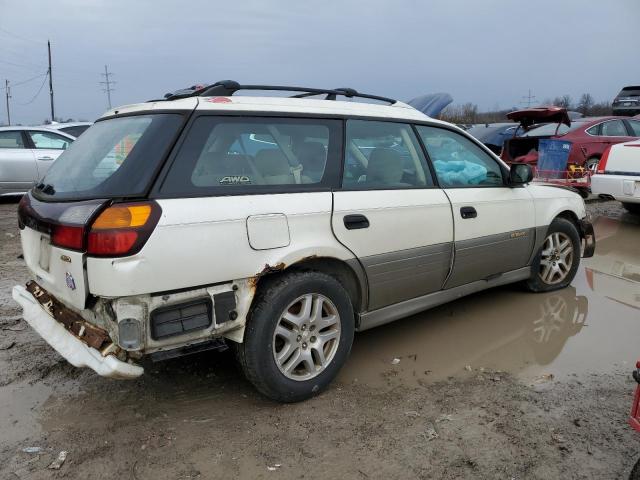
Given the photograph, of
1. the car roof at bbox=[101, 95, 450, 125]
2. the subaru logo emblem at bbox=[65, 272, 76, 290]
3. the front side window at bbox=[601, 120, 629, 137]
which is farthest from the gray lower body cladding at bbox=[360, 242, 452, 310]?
the front side window at bbox=[601, 120, 629, 137]

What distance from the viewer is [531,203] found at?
441 cm

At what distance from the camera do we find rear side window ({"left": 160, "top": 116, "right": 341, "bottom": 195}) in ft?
8.70

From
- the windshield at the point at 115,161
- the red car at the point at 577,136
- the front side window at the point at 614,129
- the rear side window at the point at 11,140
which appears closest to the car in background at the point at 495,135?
the red car at the point at 577,136

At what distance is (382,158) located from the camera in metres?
3.49

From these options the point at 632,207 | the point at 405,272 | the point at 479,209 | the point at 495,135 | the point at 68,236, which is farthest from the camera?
the point at 495,135

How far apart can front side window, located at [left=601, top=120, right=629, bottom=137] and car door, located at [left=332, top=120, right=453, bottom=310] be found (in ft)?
28.2

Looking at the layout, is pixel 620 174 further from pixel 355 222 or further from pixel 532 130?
pixel 355 222

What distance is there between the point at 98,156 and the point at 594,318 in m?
4.03

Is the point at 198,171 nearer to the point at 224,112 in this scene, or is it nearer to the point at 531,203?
the point at 224,112

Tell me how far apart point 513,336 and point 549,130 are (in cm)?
830

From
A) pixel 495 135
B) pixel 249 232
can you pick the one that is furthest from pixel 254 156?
pixel 495 135

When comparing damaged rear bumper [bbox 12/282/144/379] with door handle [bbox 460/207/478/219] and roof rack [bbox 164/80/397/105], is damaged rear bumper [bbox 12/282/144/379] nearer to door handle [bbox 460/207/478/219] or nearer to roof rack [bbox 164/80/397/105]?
roof rack [bbox 164/80/397/105]

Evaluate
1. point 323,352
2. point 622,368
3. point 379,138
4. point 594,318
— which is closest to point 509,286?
point 594,318

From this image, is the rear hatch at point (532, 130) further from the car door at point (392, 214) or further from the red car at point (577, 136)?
the car door at point (392, 214)
